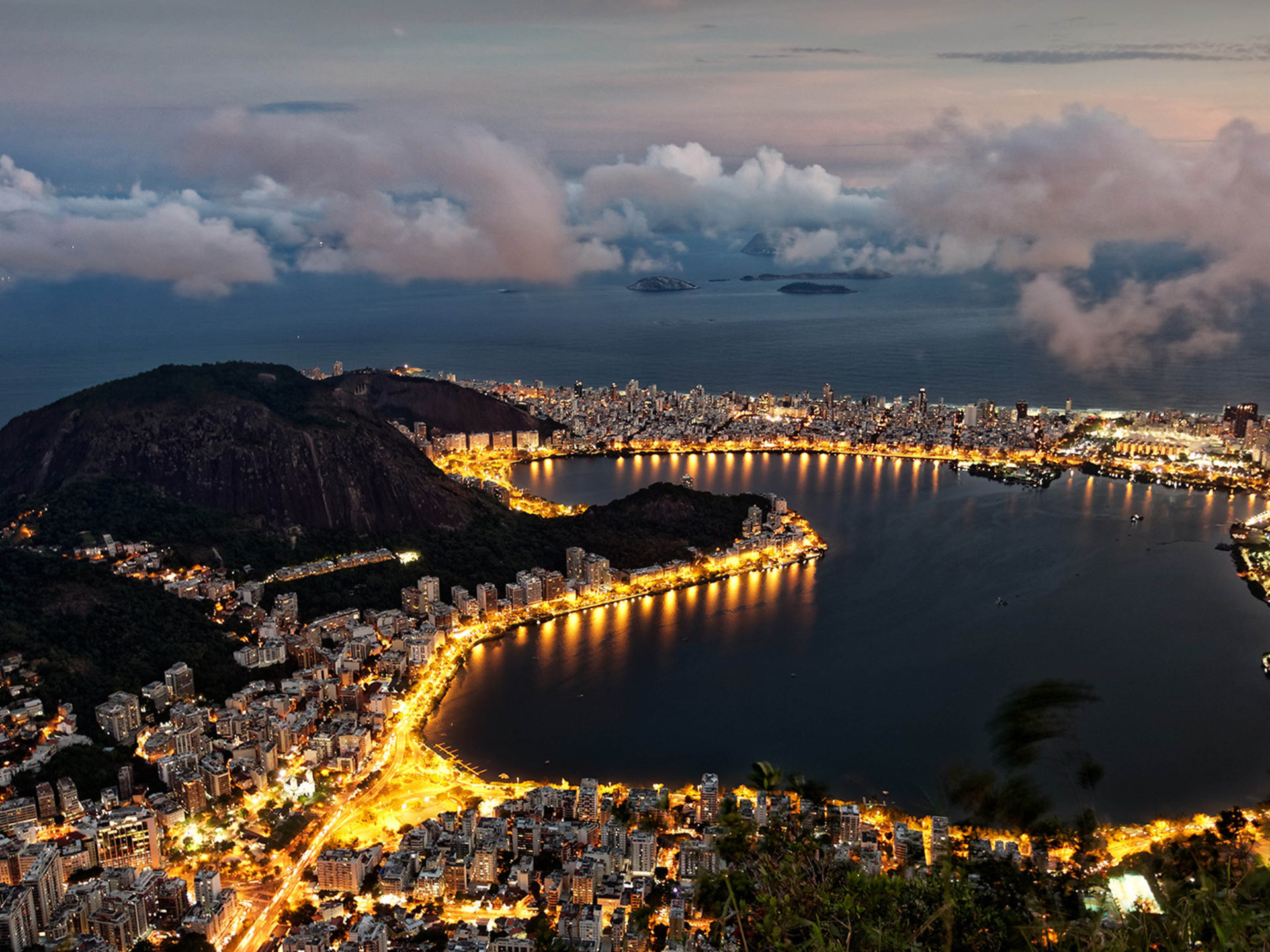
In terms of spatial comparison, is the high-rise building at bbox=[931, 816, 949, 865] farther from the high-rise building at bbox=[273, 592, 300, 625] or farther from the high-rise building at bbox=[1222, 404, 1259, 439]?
the high-rise building at bbox=[1222, 404, 1259, 439]

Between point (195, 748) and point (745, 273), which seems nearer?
point (195, 748)

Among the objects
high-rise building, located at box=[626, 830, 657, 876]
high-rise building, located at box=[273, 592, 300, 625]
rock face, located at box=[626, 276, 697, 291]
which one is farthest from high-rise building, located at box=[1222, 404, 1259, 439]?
rock face, located at box=[626, 276, 697, 291]

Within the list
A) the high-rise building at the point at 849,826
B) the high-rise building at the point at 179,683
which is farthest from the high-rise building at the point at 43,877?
the high-rise building at the point at 849,826

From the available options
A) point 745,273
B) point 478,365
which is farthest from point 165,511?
point 745,273

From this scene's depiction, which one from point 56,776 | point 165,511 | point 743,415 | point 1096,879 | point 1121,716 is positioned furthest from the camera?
point 743,415

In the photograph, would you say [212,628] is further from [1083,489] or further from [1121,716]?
[1083,489]

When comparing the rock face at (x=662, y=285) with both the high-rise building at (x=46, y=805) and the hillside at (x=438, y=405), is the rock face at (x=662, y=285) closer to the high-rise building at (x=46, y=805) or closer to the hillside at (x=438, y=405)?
the hillside at (x=438, y=405)
